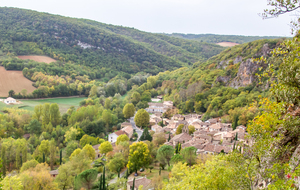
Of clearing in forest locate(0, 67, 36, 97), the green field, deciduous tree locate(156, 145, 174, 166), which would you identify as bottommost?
the green field

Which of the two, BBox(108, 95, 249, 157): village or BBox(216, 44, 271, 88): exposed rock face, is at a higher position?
BBox(216, 44, 271, 88): exposed rock face

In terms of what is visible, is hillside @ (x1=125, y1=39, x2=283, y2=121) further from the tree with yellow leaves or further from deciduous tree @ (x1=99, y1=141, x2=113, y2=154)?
deciduous tree @ (x1=99, y1=141, x2=113, y2=154)

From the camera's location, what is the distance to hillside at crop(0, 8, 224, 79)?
4688 inches

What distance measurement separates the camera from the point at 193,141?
122 ft

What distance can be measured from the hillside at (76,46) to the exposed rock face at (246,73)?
243 ft

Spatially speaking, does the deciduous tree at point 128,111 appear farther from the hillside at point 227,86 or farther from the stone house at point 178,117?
the hillside at point 227,86

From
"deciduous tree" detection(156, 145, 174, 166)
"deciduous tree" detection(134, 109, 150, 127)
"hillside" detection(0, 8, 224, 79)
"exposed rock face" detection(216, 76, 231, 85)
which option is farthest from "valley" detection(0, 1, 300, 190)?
"hillside" detection(0, 8, 224, 79)

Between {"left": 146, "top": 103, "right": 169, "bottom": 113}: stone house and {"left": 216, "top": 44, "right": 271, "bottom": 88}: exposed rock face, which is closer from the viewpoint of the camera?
{"left": 216, "top": 44, "right": 271, "bottom": 88}: exposed rock face

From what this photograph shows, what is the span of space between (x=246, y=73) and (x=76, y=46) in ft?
391

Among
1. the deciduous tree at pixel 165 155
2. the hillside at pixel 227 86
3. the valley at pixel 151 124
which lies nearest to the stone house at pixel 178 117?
the valley at pixel 151 124

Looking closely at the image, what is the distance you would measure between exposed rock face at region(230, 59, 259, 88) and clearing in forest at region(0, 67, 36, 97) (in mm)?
67855

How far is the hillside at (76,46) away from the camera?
391 feet

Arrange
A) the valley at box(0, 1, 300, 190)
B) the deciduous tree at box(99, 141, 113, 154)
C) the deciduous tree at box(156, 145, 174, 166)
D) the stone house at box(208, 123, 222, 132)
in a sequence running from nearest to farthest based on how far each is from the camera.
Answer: the valley at box(0, 1, 300, 190)
the deciduous tree at box(156, 145, 174, 166)
the deciduous tree at box(99, 141, 113, 154)
the stone house at box(208, 123, 222, 132)

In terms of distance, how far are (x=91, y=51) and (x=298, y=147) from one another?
14908 centimetres
